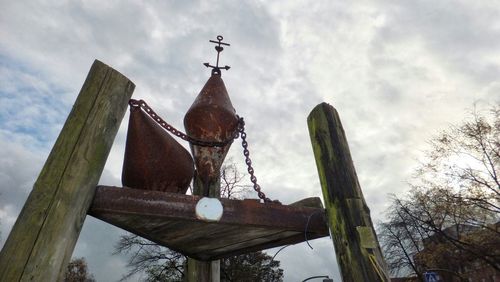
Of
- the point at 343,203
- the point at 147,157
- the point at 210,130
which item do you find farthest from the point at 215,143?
the point at 343,203

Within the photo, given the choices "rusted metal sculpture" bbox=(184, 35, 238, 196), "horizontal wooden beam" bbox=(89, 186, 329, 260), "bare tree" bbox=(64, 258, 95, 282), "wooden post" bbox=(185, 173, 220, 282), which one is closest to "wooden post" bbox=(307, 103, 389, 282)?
"horizontal wooden beam" bbox=(89, 186, 329, 260)

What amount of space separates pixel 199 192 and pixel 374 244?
2.04m

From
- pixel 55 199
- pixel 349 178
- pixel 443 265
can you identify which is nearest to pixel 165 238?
pixel 55 199

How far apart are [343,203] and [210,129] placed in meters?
1.44

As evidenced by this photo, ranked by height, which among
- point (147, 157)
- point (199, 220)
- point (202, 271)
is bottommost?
point (199, 220)

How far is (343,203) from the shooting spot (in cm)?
224

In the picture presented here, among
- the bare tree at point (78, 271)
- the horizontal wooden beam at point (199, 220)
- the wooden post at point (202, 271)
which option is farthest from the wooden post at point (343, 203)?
the bare tree at point (78, 271)

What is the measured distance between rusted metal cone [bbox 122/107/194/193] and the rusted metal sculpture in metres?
0.40

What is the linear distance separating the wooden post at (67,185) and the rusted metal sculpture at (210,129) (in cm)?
81

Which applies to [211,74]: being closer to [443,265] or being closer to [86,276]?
[443,265]

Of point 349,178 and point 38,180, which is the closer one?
point 38,180

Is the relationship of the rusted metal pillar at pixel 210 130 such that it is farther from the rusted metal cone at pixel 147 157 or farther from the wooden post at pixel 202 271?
the wooden post at pixel 202 271

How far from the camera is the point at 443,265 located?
25.7 metres

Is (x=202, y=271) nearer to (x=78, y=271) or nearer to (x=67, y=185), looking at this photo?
(x=67, y=185)
